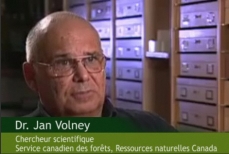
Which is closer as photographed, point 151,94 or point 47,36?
point 47,36

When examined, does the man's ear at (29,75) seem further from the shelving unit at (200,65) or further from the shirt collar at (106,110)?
the shelving unit at (200,65)

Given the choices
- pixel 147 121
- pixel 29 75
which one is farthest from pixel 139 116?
pixel 29 75

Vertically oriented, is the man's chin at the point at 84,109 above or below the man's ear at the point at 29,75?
below

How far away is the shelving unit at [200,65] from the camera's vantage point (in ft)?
3.64

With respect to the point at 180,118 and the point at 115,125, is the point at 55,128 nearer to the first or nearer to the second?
the point at 115,125

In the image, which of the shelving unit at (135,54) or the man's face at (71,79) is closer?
the man's face at (71,79)

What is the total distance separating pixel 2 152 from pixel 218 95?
427 mm

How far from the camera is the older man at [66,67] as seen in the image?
1034 millimetres

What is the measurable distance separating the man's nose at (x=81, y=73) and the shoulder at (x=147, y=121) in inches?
4.1

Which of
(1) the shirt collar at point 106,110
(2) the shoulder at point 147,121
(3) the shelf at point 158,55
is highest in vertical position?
(3) the shelf at point 158,55

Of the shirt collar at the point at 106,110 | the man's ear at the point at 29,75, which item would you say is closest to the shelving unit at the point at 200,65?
the shirt collar at the point at 106,110

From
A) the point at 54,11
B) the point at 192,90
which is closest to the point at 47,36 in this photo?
the point at 54,11

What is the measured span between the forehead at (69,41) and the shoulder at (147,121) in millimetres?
144

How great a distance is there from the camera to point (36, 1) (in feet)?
3.67
